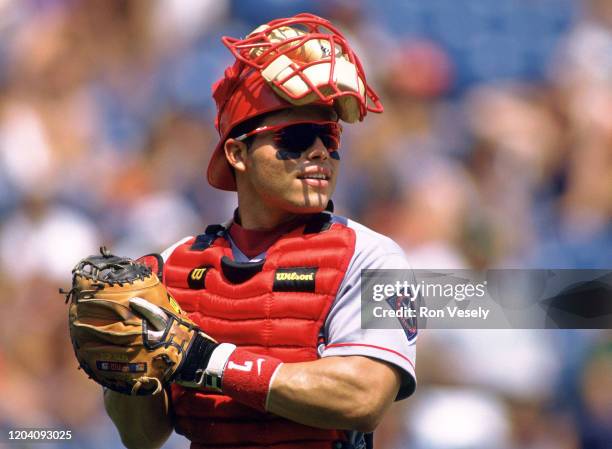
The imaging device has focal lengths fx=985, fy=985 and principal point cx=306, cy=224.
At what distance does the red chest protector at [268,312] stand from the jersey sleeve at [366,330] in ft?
0.07

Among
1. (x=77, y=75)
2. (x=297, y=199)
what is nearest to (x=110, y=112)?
(x=77, y=75)

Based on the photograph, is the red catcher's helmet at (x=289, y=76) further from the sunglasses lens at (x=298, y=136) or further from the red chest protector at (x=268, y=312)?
the red chest protector at (x=268, y=312)

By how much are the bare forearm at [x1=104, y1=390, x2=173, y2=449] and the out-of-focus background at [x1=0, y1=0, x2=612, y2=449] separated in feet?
5.69

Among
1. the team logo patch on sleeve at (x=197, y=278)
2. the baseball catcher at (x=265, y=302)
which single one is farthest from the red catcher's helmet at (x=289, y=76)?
the team logo patch on sleeve at (x=197, y=278)

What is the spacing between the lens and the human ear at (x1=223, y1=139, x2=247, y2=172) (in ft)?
8.10

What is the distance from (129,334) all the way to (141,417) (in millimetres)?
369

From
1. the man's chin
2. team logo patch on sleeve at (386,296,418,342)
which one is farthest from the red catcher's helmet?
team logo patch on sleeve at (386,296,418,342)

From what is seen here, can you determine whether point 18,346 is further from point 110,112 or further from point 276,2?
Answer: point 276,2

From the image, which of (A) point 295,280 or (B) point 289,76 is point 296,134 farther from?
(A) point 295,280

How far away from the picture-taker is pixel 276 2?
15.9ft

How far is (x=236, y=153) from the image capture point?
2.49m

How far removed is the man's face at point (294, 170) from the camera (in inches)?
92.2
